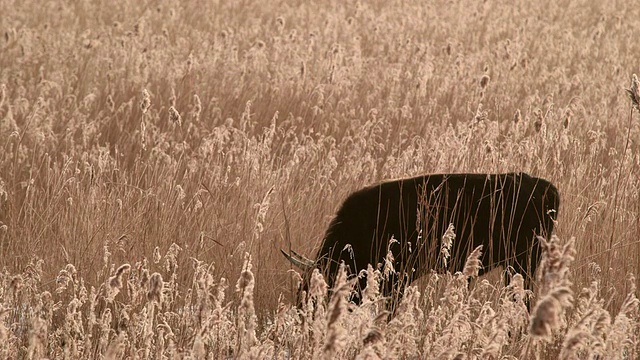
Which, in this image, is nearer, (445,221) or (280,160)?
(445,221)

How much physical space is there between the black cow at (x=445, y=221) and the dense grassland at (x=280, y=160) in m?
0.16

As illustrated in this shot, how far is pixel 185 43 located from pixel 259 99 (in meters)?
2.56

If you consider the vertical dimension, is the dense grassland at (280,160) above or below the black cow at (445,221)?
below

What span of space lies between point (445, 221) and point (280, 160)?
2331mm

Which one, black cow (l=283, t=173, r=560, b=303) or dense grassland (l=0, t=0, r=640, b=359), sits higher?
black cow (l=283, t=173, r=560, b=303)

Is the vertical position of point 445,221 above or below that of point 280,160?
above

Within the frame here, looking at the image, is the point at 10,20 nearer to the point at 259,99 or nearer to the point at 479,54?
the point at 259,99

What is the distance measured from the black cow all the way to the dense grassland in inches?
6.2

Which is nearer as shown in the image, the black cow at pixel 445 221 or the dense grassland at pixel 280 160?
the dense grassland at pixel 280 160

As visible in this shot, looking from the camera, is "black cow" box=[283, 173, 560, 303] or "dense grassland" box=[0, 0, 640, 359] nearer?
"dense grassland" box=[0, 0, 640, 359]

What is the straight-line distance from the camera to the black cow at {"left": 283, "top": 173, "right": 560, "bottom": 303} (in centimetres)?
337

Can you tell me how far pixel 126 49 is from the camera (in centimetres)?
873

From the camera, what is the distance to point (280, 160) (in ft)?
18.5

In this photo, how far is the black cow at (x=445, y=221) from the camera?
3.37 meters
